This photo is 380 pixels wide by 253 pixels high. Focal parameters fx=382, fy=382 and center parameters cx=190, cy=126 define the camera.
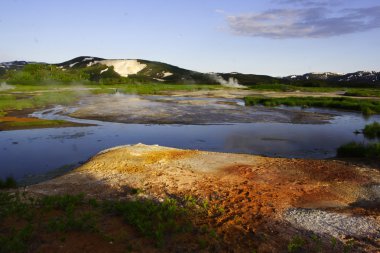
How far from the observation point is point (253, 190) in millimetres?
14055

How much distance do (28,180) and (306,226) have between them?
40.3ft

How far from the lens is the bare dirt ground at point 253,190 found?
10.1 m

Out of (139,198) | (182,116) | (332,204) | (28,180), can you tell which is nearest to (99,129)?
(182,116)

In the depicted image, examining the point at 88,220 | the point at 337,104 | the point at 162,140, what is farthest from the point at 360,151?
the point at 337,104

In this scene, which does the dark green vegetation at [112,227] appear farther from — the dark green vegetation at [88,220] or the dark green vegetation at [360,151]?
the dark green vegetation at [360,151]

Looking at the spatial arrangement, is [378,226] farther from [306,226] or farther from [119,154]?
[119,154]

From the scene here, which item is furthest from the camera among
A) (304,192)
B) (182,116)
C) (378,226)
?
(182,116)

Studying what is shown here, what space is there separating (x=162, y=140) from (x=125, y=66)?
16988cm

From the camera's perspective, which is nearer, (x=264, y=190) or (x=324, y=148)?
(x=264, y=190)

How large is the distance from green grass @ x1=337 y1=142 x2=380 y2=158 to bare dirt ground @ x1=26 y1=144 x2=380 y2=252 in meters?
3.37

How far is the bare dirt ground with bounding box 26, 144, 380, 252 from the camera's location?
33.1 ft

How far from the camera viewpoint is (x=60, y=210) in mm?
10953

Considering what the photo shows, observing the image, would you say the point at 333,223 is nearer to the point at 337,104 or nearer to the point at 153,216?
the point at 153,216

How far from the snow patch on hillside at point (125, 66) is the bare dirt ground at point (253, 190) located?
554 feet
